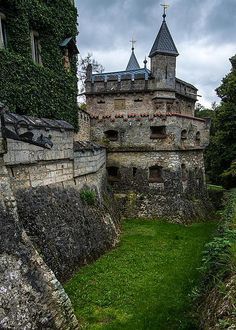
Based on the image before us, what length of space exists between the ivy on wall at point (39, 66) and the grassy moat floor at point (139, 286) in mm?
6473

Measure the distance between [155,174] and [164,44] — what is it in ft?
32.2

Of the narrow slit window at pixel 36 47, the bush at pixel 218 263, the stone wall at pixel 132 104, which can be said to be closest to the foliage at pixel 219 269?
the bush at pixel 218 263

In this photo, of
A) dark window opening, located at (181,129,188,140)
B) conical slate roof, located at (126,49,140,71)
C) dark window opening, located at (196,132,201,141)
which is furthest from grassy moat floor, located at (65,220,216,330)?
conical slate roof, located at (126,49,140,71)

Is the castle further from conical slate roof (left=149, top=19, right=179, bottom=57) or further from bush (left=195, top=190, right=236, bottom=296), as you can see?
bush (left=195, top=190, right=236, bottom=296)

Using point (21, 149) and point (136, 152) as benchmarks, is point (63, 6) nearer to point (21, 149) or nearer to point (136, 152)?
point (136, 152)

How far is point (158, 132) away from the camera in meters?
18.0

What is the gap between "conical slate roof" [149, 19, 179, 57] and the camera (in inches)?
867

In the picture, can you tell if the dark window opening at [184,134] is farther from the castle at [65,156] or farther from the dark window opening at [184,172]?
the dark window opening at [184,172]

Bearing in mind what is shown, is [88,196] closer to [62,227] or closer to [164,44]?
[62,227]

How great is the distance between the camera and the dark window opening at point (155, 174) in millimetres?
17719

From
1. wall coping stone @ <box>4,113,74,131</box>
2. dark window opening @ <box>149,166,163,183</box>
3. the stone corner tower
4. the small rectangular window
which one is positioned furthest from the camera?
the small rectangular window

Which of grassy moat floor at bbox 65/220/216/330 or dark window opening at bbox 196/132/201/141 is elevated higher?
dark window opening at bbox 196/132/201/141

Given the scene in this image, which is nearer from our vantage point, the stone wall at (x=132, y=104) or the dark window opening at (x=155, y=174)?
the dark window opening at (x=155, y=174)

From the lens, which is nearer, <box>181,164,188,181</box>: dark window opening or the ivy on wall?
the ivy on wall
